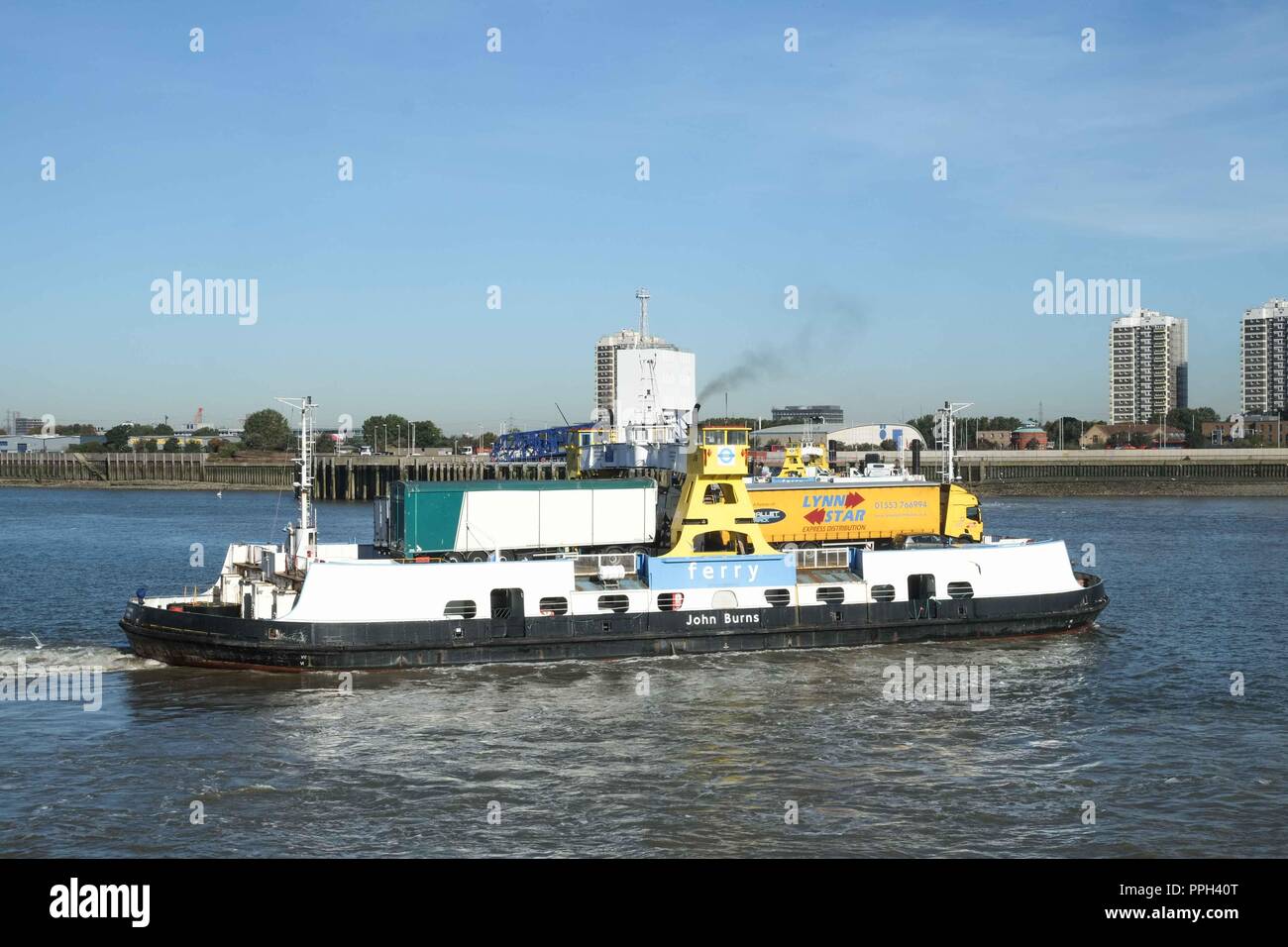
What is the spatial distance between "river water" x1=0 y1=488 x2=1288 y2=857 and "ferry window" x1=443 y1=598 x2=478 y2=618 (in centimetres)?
164

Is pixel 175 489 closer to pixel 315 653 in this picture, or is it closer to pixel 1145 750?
pixel 315 653

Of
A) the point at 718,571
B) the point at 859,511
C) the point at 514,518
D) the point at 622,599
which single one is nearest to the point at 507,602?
the point at 622,599

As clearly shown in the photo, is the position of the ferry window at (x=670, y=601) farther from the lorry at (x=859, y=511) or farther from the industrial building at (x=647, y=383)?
the industrial building at (x=647, y=383)

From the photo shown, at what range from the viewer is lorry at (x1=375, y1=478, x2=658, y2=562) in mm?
33500

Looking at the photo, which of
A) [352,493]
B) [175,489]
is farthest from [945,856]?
[175,489]

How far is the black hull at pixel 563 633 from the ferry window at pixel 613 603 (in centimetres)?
43

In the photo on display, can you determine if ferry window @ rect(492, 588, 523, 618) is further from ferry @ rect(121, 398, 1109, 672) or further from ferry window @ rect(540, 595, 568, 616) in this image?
ferry window @ rect(540, 595, 568, 616)

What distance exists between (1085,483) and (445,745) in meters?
114

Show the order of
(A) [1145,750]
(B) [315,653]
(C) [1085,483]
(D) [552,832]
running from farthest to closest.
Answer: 1. (C) [1085,483]
2. (B) [315,653]
3. (A) [1145,750]
4. (D) [552,832]

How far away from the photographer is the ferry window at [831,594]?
33.5 meters

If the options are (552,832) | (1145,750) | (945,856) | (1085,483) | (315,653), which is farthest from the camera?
(1085,483)

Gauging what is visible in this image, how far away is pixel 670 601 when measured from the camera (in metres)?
32.6

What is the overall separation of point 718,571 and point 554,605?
4.79 meters
